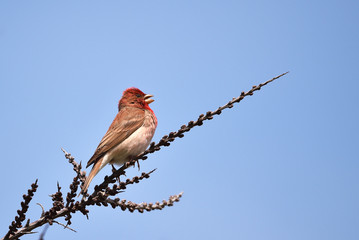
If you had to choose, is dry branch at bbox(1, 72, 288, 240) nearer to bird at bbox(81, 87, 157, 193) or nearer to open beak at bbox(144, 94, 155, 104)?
bird at bbox(81, 87, 157, 193)

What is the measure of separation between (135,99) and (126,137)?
1.52m

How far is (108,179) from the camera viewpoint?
398 centimetres

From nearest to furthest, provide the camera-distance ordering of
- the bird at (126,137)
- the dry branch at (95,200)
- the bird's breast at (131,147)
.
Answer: the dry branch at (95,200), the bird at (126,137), the bird's breast at (131,147)

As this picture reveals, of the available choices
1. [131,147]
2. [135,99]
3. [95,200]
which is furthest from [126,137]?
[95,200]

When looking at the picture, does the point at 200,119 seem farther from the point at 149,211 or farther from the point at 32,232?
the point at 32,232

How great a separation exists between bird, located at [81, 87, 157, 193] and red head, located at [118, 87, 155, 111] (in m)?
0.02

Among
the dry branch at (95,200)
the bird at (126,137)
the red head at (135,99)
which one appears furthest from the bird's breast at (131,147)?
the dry branch at (95,200)

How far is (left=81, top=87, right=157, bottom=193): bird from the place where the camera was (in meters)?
5.97

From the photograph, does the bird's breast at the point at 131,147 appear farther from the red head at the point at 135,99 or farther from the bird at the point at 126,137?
the red head at the point at 135,99

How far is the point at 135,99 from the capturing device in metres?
7.77

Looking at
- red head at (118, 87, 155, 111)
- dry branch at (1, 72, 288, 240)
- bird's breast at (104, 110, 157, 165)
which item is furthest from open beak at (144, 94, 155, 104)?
dry branch at (1, 72, 288, 240)

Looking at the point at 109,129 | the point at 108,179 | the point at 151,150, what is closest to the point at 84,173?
the point at 108,179

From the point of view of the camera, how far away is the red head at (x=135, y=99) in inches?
302

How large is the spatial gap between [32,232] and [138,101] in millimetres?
4790
